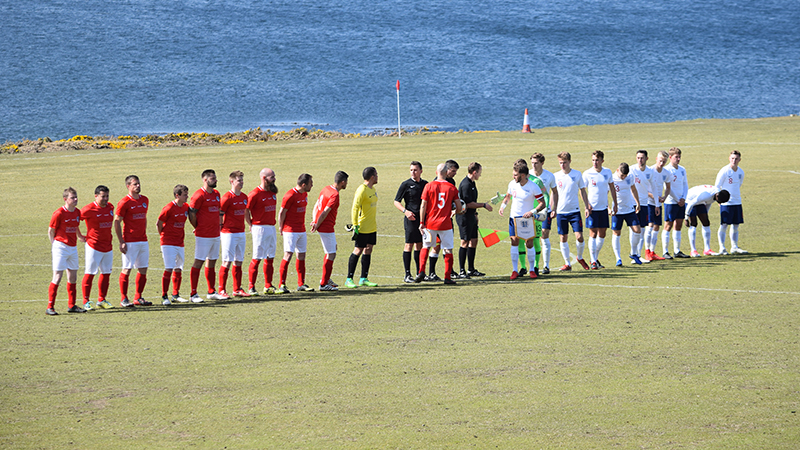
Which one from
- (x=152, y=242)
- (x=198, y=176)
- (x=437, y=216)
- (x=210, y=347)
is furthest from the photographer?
(x=198, y=176)

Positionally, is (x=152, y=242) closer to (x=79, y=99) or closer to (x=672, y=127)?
(x=672, y=127)

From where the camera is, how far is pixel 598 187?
16.6 metres

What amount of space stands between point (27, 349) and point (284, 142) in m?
41.3

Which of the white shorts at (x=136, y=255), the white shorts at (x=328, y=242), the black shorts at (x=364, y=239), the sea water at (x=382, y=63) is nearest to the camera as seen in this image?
the white shorts at (x=136, y=255)

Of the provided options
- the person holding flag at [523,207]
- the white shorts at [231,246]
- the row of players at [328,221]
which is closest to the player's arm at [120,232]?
the row of players at [328,221]

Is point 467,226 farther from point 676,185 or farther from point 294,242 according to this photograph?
point 676,185

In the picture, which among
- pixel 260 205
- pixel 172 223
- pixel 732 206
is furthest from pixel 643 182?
pixel 172 223

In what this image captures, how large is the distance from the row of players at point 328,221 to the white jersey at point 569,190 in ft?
0.06

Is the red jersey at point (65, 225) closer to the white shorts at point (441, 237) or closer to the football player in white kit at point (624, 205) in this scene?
the white shorts at point (441, 237)

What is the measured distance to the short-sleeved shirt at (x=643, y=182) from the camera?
17453mm

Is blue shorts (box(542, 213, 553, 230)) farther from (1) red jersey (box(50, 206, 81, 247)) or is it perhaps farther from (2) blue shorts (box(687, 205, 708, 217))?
(1) red jersey (box(50, 206, 81, 247))

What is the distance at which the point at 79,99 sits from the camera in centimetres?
11394

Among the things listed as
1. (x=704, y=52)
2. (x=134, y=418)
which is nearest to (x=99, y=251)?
(x=134, y=418)

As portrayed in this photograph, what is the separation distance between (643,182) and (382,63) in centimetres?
11256
